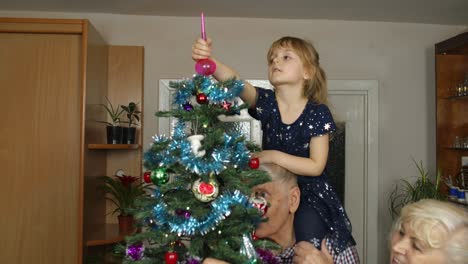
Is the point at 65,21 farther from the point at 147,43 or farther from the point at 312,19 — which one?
the point at 312,19

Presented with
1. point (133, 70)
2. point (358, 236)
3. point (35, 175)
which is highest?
point (133, 70)

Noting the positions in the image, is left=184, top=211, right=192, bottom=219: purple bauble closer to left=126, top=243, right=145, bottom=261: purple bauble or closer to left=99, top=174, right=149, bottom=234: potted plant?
left=126, top=243, right=145, bottom=261: purple bauble

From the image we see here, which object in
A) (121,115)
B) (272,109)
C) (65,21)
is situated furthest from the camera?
(121,115)

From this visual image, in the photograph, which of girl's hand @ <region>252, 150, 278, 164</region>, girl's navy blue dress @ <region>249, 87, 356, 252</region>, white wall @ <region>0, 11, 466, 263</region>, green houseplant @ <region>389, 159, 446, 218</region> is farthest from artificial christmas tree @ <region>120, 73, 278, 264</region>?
green houseplant @ <region>389, 159, 446, 218</region>

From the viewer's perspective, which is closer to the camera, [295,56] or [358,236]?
[295,56]

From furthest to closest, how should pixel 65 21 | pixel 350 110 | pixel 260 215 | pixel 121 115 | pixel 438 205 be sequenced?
pixel 350 110 < pixel 121 115 < pixel 65 21 < pixel 438 205 < pixel 260 215

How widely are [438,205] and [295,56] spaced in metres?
0.58

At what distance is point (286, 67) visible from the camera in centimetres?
122

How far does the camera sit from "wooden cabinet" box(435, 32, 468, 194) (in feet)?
8.80

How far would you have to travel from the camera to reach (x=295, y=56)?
123 centimetres

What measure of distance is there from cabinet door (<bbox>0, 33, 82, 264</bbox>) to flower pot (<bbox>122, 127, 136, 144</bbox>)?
29cm

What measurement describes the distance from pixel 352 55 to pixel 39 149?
6.83 feet

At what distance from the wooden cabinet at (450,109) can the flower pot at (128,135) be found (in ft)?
6.40

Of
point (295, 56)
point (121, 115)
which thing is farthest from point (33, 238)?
point (295, 56)
